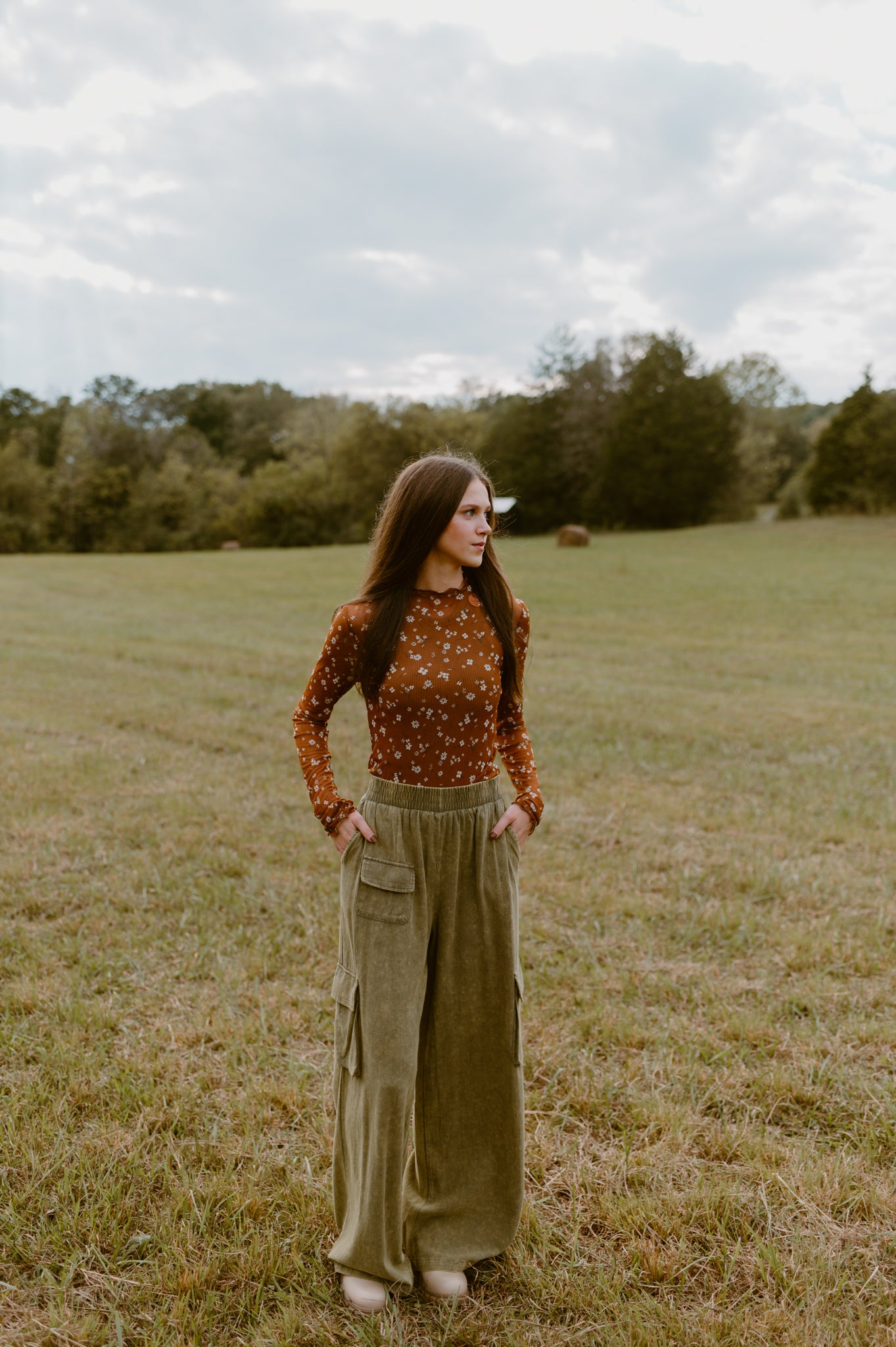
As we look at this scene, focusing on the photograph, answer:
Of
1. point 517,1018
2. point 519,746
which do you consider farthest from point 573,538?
point 517,1018

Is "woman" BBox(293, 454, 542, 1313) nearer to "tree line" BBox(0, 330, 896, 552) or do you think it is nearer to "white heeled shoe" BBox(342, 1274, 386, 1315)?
"white heeled shoe" BBox(342, 1274, 386, 1315)

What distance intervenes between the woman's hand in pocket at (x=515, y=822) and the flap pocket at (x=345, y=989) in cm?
49

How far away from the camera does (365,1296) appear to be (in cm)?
231

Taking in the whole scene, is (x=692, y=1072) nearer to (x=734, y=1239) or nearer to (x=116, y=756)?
(x=734, y=1239)

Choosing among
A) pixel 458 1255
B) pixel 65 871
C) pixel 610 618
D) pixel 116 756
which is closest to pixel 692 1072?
pixel 458 1255

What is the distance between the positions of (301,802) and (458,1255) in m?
4.03

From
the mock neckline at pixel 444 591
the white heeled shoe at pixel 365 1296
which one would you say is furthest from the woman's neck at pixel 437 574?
the white heeled shoe at pixel 365 1296

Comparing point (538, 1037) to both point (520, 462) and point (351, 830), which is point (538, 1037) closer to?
point (351, 830)

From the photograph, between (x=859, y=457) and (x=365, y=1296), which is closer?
(x=365, y=1296)

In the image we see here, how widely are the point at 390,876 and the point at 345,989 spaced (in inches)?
12.2

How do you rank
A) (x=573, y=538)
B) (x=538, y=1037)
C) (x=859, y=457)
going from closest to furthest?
(x=538, y=1037) → (x=573, y=538) → (x=859, y=457)

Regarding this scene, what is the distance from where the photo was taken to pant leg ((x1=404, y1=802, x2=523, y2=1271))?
230 centimetres

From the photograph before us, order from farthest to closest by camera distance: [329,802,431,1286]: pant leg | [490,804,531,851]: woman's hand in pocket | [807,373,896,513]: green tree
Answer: [807,373,896,513]: green tree < [490,804,531,851]: woman's hand in pocket < [329,802,431,1286]: pant leg

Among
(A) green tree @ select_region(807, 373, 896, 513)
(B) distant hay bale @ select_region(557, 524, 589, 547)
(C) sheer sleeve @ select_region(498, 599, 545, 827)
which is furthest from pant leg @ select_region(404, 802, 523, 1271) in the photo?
(A) green tree @ select_region(807, 373, 896, 513)
